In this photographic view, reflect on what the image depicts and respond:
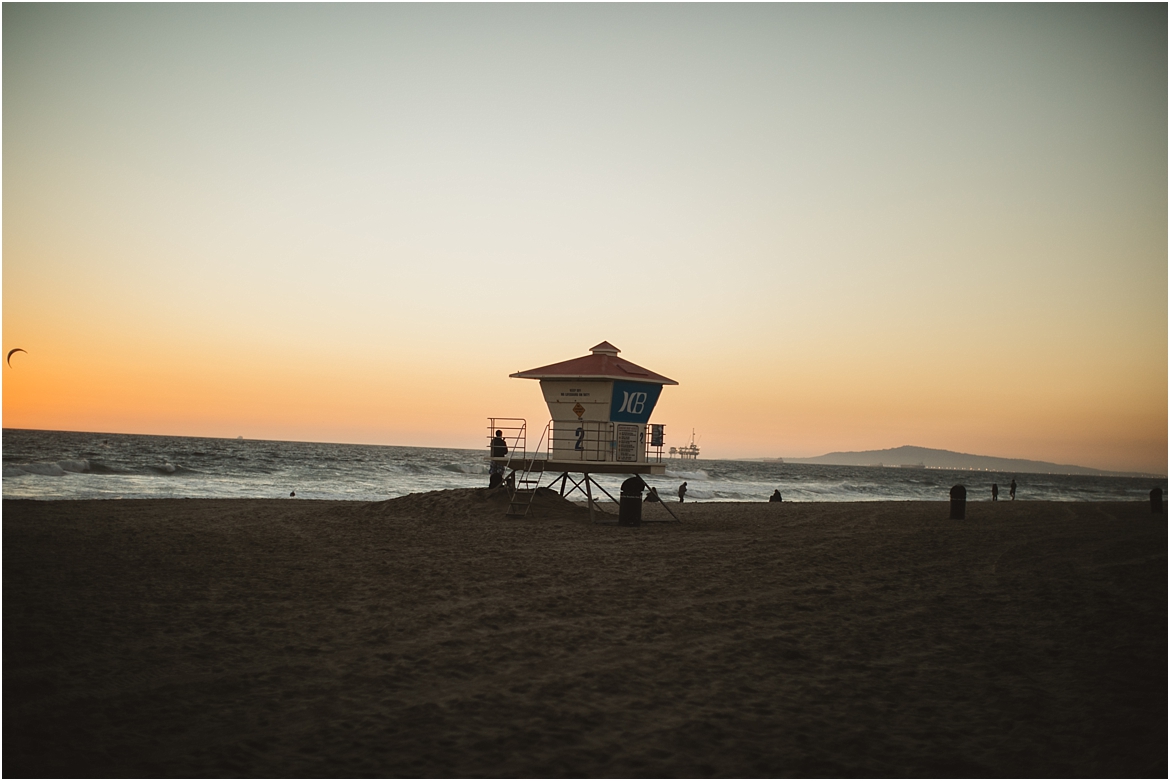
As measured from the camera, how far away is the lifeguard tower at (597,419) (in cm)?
1998

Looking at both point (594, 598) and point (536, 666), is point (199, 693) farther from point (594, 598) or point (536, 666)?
point (594, 598)

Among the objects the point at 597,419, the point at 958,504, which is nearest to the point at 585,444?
the point at 597,419

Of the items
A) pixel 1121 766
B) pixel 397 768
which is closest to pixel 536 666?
pixel 397 768

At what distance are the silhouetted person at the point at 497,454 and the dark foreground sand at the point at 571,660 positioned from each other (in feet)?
27.1

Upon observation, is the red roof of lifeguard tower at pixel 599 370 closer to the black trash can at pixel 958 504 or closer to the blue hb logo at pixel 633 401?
the blue hb logo at pixel 633 401

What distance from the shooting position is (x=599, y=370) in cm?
1992

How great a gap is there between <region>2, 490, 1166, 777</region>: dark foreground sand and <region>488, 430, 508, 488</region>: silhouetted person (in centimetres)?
827

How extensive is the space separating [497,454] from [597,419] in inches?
151

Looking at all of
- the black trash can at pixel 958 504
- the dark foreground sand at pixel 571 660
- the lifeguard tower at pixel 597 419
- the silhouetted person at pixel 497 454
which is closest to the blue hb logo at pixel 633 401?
the lifeguard tower at pixel 597 419

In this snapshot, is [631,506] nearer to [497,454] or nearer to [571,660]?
[497,454]

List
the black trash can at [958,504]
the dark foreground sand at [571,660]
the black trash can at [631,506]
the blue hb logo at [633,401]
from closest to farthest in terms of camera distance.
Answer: the dark foreground sand at [571,660]
the black trash can at [631,506]
the blue hb logo at [633,401]
the black trash can at [958,504]

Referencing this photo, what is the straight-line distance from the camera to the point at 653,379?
67.2 feet

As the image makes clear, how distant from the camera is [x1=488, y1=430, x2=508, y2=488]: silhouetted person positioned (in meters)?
22.2

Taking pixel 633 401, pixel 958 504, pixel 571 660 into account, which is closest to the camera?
pixel 571 660
